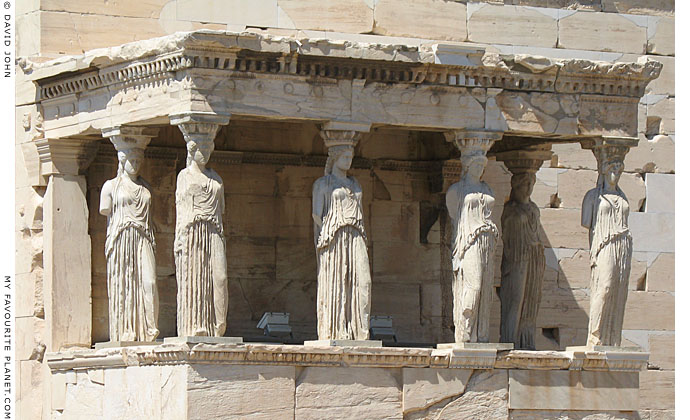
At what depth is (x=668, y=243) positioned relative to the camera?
66.2ft

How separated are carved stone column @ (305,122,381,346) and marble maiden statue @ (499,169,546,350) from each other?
6.53ft

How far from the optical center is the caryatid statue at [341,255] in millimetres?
16500

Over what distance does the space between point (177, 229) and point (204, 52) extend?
1348 mm

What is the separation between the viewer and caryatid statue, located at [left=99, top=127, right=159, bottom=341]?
1672cm

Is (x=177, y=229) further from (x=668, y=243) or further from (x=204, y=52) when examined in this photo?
(x=668, y=243)

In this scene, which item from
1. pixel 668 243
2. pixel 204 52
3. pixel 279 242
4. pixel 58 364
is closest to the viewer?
pixel 204 52

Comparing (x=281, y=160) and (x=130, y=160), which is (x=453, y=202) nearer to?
(x=281, y=160)

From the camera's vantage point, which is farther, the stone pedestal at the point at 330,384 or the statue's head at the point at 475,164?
the statue's head at the point at 475,164

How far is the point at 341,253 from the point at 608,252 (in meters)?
2.29

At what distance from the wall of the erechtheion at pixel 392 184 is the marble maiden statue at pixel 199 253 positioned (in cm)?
184

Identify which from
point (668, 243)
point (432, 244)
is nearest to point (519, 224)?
point (432, 244)

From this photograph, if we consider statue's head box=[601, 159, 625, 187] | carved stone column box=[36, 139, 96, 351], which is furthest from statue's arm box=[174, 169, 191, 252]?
statue's head box=[601, 159, 625, 187]

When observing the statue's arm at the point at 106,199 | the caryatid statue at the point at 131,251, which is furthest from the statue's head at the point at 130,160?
the statue's arm at the point at 106,199

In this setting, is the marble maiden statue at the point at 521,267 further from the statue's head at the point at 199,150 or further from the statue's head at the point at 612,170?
the statue's head at the point at 199,150
